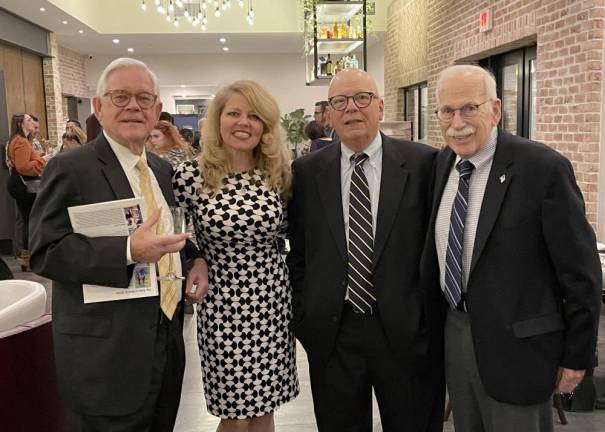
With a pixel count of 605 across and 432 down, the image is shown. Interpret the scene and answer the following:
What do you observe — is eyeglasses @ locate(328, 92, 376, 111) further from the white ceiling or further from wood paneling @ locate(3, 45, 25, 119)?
wood paneling @ locate(3, 45, 25, 119)

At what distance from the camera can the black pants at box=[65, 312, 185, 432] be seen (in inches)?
74.4

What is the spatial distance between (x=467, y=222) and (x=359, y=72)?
0.74 metres

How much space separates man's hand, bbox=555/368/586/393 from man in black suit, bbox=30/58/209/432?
125 centimetres

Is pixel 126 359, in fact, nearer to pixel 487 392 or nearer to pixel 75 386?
pixel 75 386

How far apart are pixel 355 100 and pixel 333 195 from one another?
366mm

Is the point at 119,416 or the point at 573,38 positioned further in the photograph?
the point at 573,38

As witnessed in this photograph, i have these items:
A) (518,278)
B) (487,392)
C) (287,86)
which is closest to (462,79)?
(518,278)

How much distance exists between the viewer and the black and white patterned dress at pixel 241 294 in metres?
2.28

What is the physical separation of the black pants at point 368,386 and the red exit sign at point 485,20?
537cm

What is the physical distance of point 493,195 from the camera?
1863 millimetres

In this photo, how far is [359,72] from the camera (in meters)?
2.28

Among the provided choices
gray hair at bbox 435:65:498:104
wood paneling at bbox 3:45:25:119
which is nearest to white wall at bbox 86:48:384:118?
wood paneling at bbox 3:45:25:119

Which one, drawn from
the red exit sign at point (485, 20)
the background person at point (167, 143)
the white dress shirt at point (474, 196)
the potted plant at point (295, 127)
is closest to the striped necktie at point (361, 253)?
the white dress shirt at point (474, 196)

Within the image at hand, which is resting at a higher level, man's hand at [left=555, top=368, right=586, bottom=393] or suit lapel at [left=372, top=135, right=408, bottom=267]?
suit lapel at [left=372, top=135, right=408, bottom=267]
